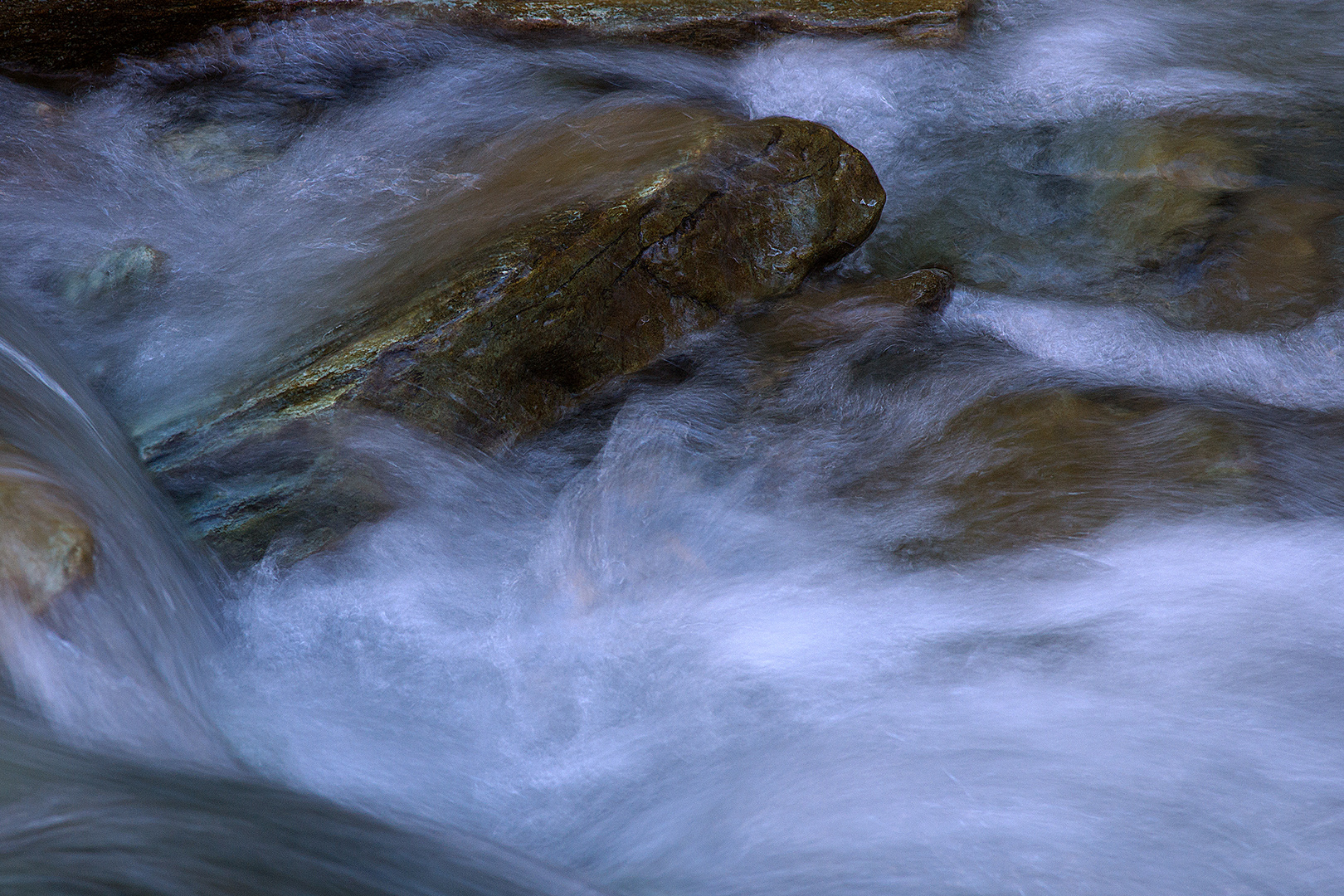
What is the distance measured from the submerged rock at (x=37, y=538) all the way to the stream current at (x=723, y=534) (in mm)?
71

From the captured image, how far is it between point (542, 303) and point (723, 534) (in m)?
1.00

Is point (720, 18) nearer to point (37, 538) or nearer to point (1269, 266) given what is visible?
point (1269, 266)

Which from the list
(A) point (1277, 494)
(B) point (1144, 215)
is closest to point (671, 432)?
(A) point (1277, 494)

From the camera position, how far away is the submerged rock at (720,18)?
4.73 m

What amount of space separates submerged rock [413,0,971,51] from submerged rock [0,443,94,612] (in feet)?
11.5

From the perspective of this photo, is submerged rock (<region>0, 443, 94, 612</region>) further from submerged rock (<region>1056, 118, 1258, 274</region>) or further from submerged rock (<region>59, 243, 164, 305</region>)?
submerged rock (<region>1056, 118, 1258, 274</region>)

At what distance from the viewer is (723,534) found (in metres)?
3.09

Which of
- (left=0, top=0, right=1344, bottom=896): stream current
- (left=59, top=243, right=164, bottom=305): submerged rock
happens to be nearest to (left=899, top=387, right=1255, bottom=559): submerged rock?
(left=0, top=0, right=1344, bottom=896): stream current

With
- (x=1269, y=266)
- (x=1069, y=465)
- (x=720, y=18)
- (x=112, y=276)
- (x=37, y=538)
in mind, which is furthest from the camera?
(x=720, y=18)

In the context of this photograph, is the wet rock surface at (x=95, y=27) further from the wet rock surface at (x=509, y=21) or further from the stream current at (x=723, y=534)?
the stream current at (x=723, y=534)

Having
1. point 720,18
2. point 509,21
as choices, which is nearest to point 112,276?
point 509,21

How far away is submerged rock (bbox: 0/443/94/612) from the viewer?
6.11ft

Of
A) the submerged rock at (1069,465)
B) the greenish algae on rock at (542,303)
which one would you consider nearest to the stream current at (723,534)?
the submerged rock at (1069,465)

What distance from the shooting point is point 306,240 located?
3.71m
